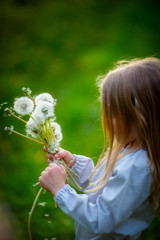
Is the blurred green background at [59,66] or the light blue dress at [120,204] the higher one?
the blurred green background at [59,66]

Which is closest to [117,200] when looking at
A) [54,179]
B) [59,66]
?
[54,179]

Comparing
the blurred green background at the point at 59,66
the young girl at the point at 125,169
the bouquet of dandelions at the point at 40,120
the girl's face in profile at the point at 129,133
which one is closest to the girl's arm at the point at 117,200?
the young girl at the point at 125,169

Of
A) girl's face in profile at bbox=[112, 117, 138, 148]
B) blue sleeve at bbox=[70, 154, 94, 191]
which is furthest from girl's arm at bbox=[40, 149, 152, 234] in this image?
blue sleeve at bbox=[70, 154, 94, 191]

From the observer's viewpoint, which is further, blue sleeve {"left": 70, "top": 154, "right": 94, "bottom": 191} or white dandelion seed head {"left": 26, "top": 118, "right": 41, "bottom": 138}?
blue sleeve {"left": 70, "top": 154, "right": 94, "bottom": 191}

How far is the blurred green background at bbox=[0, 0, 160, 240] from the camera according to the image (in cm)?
229

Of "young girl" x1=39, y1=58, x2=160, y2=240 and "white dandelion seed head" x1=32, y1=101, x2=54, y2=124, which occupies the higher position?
"white dandelion seed head" x1=32, y1=101, x2=54, y2=124

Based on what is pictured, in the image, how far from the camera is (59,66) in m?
4.30

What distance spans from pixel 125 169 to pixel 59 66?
131 inches

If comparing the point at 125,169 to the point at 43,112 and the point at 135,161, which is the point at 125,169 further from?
the point at 43,112

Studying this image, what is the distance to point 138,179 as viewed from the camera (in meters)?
1.12

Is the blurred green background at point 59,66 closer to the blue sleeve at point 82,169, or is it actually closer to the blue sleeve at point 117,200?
the blue sleeve at point 82,169

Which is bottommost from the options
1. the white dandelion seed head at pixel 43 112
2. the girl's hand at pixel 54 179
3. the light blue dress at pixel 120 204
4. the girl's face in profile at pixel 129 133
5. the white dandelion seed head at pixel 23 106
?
the light blue dress at pixel 120 204

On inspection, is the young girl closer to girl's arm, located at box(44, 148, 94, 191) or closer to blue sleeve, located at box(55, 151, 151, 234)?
blue sleeve, located at box(55, 151, 151, 234)

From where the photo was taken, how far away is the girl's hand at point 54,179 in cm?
124
